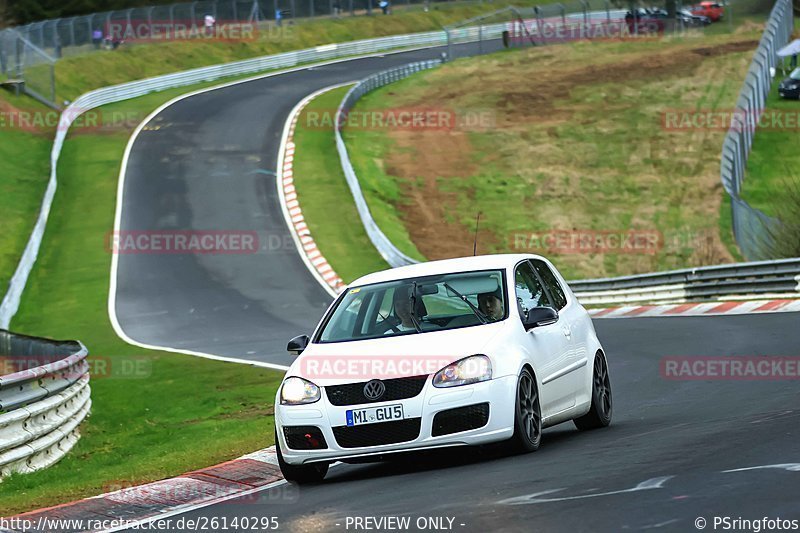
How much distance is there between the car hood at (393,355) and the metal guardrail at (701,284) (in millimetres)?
15211

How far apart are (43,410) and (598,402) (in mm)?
5366

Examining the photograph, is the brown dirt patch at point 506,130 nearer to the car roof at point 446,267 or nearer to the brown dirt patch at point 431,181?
the brown dirt patch at point 431,181

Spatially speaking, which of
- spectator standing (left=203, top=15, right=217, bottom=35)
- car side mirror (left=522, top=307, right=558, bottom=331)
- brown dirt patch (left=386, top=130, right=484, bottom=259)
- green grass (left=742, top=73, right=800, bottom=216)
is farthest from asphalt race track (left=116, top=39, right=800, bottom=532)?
spectator standing (left=203, top=15, right=217, bottom=35)

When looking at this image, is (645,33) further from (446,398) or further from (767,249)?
(446,398)

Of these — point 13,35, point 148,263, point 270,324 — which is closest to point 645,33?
point 13,35

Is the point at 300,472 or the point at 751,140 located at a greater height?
the point at 300,472

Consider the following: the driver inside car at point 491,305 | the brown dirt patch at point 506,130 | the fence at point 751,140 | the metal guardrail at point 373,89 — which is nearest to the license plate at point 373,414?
the driver inside car at point 491,305

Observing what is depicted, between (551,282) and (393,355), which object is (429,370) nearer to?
(393,355)

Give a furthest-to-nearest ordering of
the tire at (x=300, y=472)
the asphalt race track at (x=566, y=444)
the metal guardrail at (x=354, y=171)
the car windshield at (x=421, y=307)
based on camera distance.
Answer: the metal guardrail at (x=354, y=171) → the car windshield at (x=421, y=307) → the tire at (x=300, y=472) → the asphalt race track at (x=566, y=444)

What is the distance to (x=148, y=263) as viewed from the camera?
3459cm

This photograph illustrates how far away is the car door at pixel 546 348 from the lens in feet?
34.3

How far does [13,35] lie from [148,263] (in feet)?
67.3

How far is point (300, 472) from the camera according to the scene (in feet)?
32.8

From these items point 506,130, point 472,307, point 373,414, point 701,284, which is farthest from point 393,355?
point 506,130
